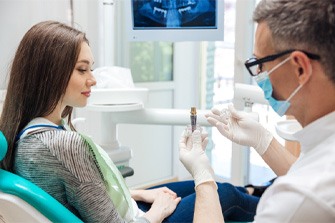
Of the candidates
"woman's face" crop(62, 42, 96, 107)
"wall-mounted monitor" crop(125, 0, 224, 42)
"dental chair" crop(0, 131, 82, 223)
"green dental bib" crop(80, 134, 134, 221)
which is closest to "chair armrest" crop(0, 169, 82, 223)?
"dental chair" crop(0, 131, 82, 223)

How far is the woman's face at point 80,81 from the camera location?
1353mm

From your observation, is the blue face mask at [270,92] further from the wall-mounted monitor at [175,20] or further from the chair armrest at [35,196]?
the wall-mounted monitor at [175,20]

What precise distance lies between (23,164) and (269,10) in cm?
84

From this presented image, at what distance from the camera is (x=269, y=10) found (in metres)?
0.90

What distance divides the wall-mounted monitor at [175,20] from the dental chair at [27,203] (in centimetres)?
130

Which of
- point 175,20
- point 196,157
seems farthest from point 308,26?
point 175,20

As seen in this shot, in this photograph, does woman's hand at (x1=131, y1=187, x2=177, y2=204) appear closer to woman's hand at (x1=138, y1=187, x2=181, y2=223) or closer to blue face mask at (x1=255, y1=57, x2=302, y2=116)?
woman's hand at (x1=138, y1=187, x2=181, y2=223)

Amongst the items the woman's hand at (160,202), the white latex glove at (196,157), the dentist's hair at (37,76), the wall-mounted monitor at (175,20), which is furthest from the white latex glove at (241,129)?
the wall-mounted monitor at (175,20)

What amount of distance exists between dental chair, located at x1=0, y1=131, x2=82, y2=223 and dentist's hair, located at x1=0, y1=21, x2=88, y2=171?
160 mm

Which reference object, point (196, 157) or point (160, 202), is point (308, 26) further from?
point (160, 202)

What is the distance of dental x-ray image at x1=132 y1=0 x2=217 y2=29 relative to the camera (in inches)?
85.7

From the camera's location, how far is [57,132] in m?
1.21

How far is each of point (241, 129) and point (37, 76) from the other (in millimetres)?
798

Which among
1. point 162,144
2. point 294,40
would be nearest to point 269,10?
point 294,40
